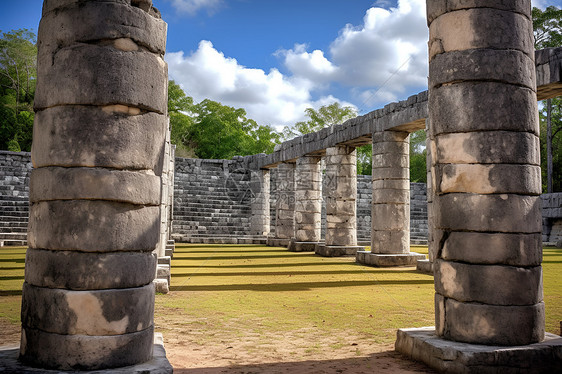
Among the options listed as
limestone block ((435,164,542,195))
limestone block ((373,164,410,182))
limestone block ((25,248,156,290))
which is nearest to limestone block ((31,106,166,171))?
limestone block ((25,248,156,290))

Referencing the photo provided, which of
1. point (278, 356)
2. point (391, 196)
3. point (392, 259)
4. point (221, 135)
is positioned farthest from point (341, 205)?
point (221, 135)

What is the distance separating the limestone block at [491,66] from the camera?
4977 mm

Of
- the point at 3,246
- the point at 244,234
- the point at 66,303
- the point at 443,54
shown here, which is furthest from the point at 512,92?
the point at 244,234

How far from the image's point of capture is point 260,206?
25.5 m

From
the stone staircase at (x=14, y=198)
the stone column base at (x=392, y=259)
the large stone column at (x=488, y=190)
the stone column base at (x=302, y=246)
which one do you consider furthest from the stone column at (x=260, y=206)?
the large stone column at (x=488, y=190)

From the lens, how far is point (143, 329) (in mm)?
3893

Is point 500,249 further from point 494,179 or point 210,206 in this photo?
point 210,206

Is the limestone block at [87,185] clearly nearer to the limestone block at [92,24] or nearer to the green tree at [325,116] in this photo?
the limestone block at [92,24]

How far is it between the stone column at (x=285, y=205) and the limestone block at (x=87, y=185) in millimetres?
17795

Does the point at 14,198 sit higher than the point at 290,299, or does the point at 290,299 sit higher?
the point at 14,198

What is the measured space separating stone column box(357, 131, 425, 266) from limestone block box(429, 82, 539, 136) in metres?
8.95

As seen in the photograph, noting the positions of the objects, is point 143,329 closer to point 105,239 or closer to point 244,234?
point 105,239

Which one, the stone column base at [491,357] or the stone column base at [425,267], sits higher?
the stone column base at [425,267]

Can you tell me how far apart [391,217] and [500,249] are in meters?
9.21
